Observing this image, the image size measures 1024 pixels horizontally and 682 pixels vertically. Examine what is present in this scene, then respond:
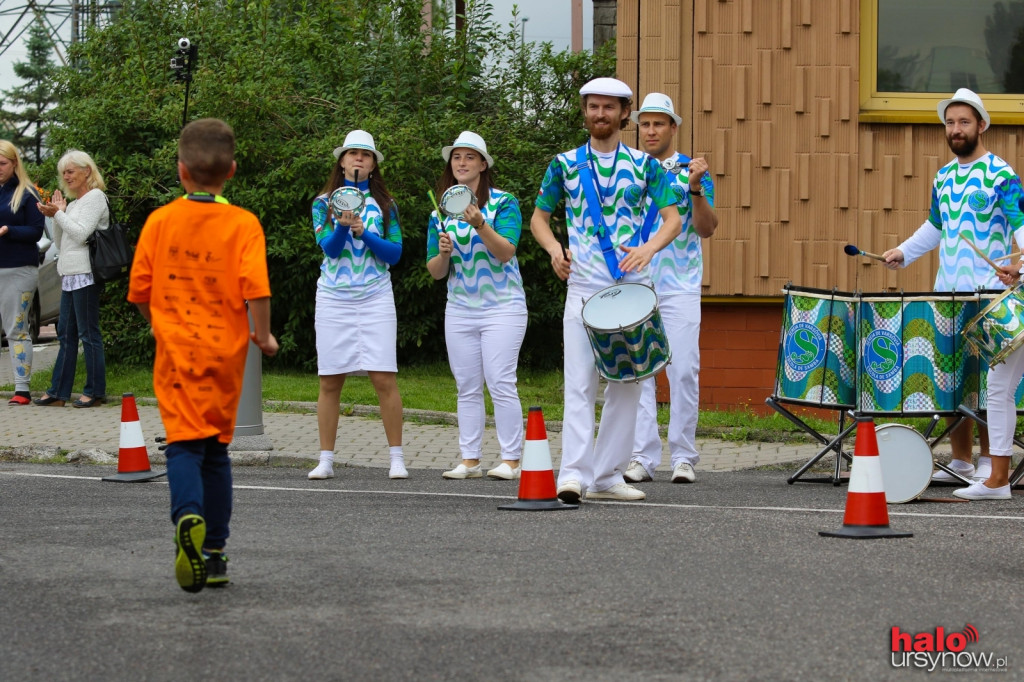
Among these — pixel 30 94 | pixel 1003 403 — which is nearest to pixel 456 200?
pixel 1003 403

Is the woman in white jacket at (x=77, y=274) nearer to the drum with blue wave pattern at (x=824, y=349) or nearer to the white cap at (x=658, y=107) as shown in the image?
the white cap at (x=658, y=107)

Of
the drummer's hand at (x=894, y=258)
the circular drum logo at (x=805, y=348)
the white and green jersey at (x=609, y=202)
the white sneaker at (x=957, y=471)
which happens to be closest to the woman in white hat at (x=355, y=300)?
the white and green jersey at (x=609, y=202)

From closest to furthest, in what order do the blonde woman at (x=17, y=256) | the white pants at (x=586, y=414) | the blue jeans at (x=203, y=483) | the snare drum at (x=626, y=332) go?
the blue jeans at (x=203, y=483) < the snare drum at (x=626, y=332) < the white pants at (x=586, y=414) < the blonde woman at (x=17, y=256)

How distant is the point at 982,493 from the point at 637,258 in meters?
2.39

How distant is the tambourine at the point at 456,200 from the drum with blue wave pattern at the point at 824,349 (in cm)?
194

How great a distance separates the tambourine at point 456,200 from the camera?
848cm

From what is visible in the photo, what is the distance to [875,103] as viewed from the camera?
12.8m

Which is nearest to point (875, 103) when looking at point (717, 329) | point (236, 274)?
point (717, 329)

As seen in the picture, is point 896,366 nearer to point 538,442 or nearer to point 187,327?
point 538,442

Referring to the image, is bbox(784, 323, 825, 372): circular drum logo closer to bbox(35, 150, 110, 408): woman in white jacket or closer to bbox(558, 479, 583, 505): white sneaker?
bbox(558, 479, 583, 505): white sneaker

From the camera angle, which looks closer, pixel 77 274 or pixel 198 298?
pixel 198 298

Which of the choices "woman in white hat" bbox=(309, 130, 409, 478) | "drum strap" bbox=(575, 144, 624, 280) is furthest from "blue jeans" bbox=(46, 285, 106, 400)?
"drum strap" bbox=(575, 144, 624, 280)

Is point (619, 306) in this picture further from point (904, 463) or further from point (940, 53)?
point (940, 53)

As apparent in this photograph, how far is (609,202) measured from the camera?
300 inches
